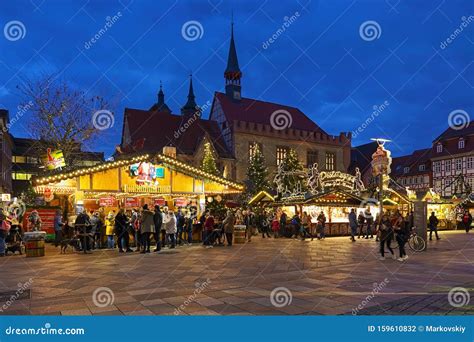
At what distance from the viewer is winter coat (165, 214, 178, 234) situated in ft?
53.5

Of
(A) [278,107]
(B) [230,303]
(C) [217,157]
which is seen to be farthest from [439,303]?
(A) [278,107]

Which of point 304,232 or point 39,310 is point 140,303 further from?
point 304,232

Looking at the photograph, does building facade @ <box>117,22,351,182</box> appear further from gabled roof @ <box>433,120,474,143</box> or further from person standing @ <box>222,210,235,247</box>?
person standing @ <box>222,210,235,247</box>

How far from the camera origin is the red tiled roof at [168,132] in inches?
1812

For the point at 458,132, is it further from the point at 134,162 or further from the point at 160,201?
the point at 134,162

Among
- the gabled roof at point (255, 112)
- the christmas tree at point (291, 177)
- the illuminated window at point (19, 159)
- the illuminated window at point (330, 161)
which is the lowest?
the christmas tree at point (291, 177)

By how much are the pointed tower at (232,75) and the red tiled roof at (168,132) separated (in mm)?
6404

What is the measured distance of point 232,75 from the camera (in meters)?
54.6

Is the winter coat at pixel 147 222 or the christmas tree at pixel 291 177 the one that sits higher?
the christmas tree at pixel 291 177

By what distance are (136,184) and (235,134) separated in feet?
96.3

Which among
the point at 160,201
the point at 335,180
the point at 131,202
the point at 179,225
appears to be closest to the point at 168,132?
the point at 335,180

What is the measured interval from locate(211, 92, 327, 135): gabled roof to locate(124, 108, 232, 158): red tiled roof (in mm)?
3051

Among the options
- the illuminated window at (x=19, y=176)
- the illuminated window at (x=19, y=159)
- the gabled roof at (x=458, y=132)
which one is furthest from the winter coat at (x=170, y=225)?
the illuminated window at (x=19, y=159)

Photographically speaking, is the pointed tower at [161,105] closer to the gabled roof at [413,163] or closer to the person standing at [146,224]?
the gabled roof at [413,163]
